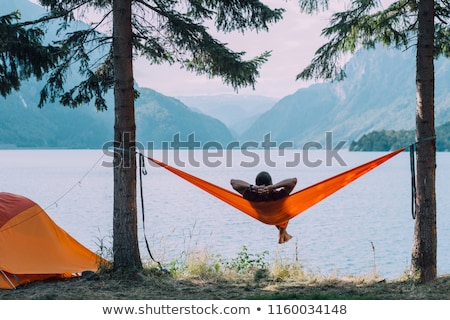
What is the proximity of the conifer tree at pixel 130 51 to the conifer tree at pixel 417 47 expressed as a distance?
2.23 ft

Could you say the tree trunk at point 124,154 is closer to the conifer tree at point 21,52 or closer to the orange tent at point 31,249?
the orange tent at point 31,249

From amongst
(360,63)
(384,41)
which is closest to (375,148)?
(384,41)

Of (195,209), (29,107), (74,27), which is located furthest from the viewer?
(29,107)

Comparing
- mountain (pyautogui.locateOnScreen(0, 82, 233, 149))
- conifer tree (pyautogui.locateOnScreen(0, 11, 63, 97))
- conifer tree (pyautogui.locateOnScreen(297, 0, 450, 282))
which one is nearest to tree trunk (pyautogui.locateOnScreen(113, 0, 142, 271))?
conifer tree (pyautogui.locateOnScreen(0, 11, 63, 97))

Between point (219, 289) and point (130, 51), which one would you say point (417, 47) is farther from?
point (219, 289)

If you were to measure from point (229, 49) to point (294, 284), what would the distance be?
217cm

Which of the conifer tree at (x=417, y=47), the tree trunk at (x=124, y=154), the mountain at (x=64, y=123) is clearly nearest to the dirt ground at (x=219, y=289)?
the tree trunk at (x=124, y=154)

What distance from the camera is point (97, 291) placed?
470 centimetres

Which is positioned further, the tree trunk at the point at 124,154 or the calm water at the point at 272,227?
the calm water at the point at 272,227

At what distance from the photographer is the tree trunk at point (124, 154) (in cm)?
514

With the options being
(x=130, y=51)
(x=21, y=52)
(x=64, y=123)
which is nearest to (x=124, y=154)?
(x=130, y=51)

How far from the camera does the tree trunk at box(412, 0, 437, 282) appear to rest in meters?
5.02

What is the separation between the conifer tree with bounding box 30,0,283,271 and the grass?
280mm
